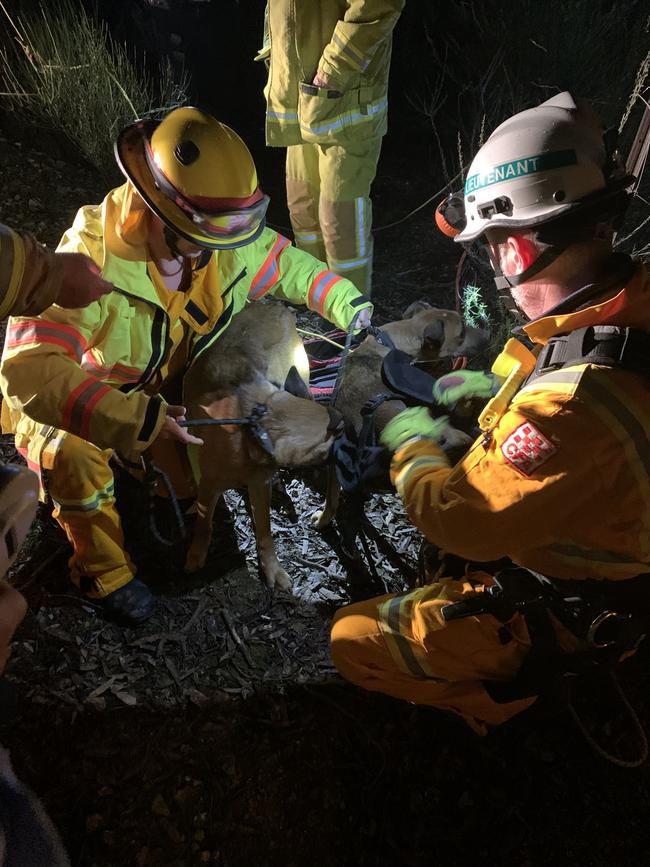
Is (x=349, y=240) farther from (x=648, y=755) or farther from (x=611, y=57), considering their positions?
(x=611, y=57)

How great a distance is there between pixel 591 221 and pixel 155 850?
277 cm

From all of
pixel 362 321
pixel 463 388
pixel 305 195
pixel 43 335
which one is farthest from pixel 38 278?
pixel 305 195

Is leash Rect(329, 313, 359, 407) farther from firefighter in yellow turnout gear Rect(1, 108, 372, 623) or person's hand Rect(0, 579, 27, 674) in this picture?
person's hand Rect(0, 579, 27, 674)

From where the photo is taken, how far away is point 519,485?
1553 millimetres

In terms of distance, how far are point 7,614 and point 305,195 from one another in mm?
4287

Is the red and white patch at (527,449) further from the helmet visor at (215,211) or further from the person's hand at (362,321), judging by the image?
the person's hand at (362,321)

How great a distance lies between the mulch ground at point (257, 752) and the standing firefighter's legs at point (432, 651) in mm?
328

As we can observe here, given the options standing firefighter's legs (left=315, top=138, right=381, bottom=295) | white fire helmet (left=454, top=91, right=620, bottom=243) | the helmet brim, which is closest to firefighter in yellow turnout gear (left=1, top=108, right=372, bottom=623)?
the helmet brim

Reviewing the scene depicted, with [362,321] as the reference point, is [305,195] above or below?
above

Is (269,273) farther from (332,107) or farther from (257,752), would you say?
(257,752)

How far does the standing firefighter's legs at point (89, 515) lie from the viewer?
2477 millimetres

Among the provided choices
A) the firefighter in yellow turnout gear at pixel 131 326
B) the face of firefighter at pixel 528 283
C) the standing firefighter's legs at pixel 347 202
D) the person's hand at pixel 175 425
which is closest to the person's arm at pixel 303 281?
the firefighter in yellow turnout gear at pixel 131 326

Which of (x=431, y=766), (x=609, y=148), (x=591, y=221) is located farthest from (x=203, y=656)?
(x=609, y=148)

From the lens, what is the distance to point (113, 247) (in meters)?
2.36
